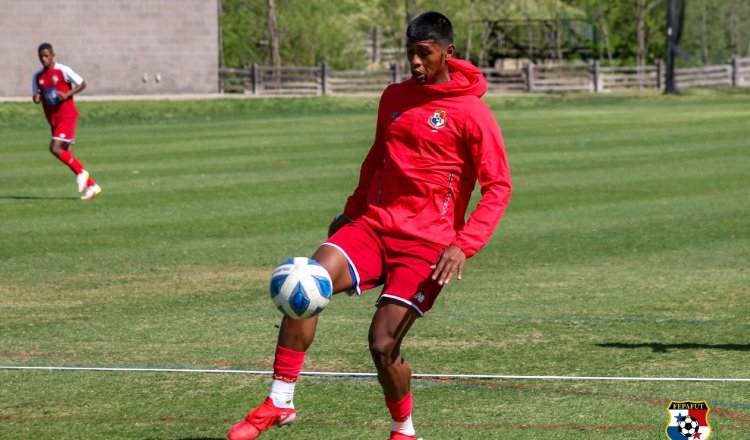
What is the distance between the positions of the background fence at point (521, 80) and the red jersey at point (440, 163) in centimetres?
4664

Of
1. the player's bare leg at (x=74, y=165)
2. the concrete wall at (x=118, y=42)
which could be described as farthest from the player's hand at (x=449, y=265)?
the concrete wall at (x=118, y=42)

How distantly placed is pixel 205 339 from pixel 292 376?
9.75 ft

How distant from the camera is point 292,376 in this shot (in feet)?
20.7

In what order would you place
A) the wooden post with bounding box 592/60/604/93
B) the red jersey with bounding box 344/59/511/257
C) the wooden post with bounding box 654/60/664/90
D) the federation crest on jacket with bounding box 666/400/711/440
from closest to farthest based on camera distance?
the federation crest on jacket with bounding box 666/400/711/440
the red jersey with bounding box 344/59/511/257
the wooden post with bounding box 592/60/604/93
the wooden post with bounding box 654/60/664/90

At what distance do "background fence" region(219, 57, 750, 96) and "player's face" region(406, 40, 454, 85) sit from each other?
46738mm

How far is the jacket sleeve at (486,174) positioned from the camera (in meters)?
6.18

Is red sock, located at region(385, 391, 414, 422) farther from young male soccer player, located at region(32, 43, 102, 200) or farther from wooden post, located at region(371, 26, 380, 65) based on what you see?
wooden post, located at region(371, 26, 380, 65)

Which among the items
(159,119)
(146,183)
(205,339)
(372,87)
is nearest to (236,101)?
(159,119)

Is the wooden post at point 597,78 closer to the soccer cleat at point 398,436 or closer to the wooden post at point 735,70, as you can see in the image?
the wooden post at point 735,70

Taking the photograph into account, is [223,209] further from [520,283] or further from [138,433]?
[138,433]

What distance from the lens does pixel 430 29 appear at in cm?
624

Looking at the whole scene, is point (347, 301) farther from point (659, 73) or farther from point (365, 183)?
point (659, 73)

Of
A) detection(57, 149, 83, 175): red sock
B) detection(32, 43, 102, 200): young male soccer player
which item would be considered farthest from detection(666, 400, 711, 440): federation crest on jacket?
detection(32, 43, 102, 200): young male soccer player

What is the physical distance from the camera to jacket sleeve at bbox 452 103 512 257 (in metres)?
6.18
